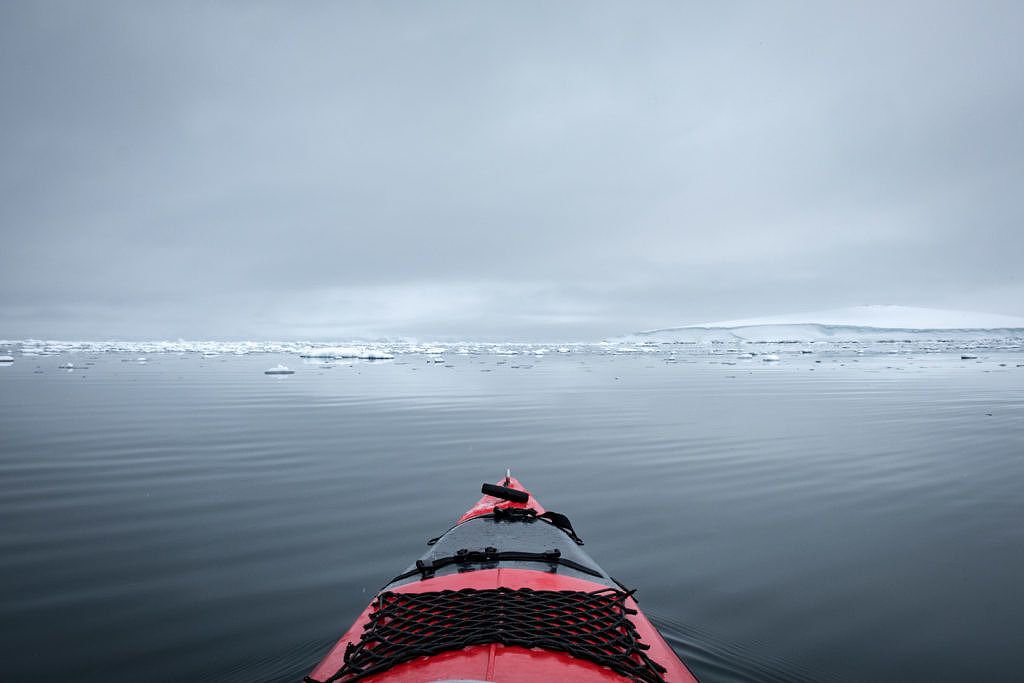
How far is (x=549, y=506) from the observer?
16.6 feet

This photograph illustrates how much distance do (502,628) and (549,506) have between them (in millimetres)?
3304

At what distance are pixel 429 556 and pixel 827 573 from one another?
271cm

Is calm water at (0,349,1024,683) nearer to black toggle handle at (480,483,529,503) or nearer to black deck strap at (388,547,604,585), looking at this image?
black deck strap at (388,547,604,585)

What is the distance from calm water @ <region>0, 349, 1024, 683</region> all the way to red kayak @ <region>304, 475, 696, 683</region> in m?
0.80

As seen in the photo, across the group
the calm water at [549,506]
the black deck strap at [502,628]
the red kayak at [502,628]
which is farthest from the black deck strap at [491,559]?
the calm water at [549,506]

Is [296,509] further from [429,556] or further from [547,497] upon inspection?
[429,556]

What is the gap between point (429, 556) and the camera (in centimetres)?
270

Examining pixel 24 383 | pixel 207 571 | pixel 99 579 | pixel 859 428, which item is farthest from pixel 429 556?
pixel 24 383

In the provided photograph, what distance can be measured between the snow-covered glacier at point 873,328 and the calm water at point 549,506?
2842 inches

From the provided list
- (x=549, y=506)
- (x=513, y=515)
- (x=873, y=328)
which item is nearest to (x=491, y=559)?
(x=513, y=515)

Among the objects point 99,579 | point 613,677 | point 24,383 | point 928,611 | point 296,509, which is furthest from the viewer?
point 24,383

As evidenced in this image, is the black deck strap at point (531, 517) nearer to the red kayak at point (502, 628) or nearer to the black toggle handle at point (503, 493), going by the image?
the black toggle handle at point (503, 493)

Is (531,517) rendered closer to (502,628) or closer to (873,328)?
(502,628)

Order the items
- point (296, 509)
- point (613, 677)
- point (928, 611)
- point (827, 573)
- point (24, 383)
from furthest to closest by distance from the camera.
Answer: point (24, 383), point (296, 509), point (827, 573), point (928, 611), point (613, 677)
